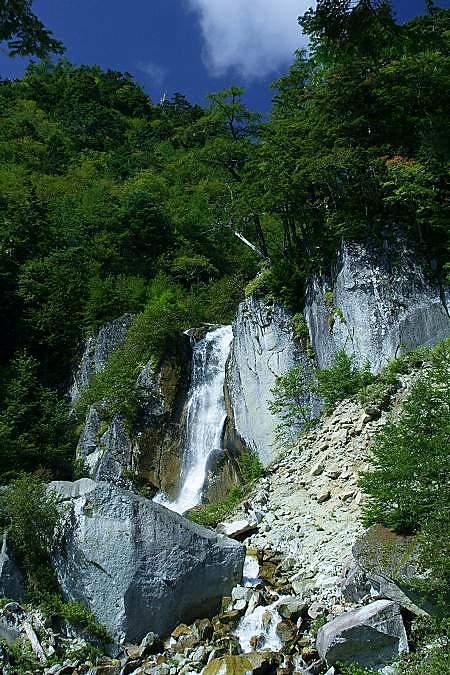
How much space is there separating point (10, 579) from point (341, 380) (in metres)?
8.38

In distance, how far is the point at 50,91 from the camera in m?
52.6

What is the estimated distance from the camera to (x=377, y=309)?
14352 millimetres

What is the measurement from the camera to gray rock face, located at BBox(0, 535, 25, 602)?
9.67 metres

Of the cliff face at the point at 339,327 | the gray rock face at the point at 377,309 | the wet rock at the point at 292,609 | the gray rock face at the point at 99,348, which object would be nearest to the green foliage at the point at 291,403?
the cliff face at the point at 339,327

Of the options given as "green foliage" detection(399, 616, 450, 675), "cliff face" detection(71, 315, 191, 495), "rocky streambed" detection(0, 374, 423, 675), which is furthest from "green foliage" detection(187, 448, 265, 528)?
"green foliage" detection(399, 616, 450, 675)

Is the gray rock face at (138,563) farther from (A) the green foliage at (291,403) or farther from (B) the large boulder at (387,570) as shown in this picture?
(A) the green foliage at (291,403)

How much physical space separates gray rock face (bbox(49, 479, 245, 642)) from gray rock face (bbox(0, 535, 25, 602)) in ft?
2.20

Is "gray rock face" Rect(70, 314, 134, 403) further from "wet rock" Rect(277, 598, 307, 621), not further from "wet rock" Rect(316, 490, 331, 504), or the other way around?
"wet rock" Rect(277, 598, 307, 621)

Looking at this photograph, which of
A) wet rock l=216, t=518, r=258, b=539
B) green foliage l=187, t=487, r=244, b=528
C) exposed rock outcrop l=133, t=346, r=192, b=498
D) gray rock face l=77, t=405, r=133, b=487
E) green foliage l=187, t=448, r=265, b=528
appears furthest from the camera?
gray rock face l=77, t=405, r=133, b=487

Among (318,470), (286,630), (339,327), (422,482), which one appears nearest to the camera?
(422,482)

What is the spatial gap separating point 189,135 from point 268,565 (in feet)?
59.0

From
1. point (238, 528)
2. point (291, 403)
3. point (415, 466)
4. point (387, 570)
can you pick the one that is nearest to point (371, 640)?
point (387, 570)

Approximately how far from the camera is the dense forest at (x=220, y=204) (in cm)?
1442

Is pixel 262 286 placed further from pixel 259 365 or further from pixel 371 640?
pixel 371 640
